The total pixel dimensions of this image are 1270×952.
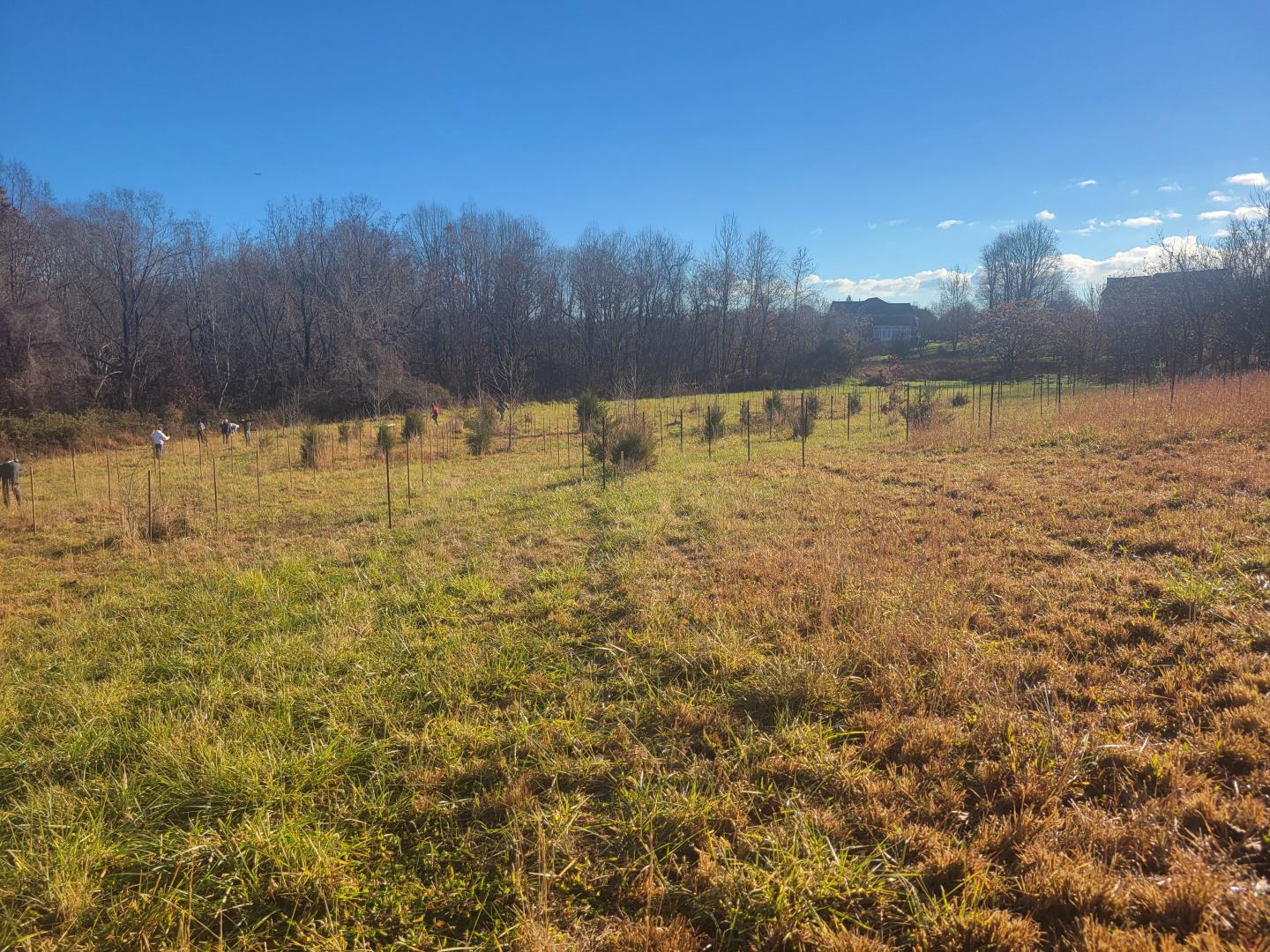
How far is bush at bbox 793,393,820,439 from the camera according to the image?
13.0 meters

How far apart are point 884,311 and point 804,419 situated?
66126 millimetres

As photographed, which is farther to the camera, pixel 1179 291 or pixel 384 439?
pixel 1179 291

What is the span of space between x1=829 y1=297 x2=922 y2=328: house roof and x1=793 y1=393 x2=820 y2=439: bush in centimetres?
5130

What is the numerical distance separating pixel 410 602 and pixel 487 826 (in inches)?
94.1

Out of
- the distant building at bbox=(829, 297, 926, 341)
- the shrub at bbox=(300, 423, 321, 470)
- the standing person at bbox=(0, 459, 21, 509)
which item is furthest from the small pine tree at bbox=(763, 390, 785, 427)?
the distant building at bbox=(829, 297, 926, 341)

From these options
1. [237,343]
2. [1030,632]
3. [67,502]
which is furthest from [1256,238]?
[237,343]

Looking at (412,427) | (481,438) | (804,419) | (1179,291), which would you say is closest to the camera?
(804,419)

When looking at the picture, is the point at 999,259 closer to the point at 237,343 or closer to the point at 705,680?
the point at 237,343

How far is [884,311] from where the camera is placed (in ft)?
232

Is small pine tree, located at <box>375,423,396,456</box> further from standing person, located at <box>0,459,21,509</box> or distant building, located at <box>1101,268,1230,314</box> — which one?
distant building, located at <box>1101,268,1230,314</box>

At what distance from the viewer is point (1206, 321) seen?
26688 mm

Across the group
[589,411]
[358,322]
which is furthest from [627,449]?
[358,322]

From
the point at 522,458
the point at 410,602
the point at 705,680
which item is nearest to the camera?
the point at 705,680

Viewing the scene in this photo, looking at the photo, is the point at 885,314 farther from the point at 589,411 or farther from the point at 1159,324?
the point at 589,411
